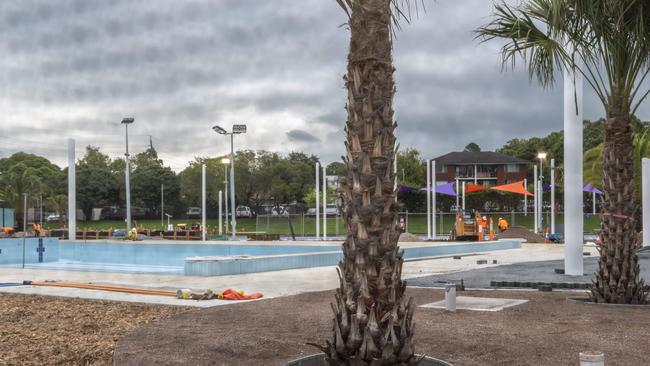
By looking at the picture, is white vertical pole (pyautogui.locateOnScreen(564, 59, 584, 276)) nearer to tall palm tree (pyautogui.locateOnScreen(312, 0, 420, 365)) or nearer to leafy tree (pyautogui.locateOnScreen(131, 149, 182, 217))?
tall palm tree (pyautogui.locateOnScreen(312, 0, 420, 365))

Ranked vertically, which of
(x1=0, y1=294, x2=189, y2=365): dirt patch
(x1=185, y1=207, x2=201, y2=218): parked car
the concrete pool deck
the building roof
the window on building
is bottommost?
the concrete pool deck

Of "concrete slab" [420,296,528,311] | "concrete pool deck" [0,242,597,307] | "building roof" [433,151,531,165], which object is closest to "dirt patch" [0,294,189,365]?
"concrete pool deck" [0,242,597,307]

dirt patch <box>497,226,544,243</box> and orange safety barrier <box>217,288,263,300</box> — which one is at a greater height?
orange safety barrier <box>217,288,263,300</box>

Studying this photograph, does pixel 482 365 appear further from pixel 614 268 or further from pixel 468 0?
pixel 614 268

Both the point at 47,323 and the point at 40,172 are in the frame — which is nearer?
the point at 47,323

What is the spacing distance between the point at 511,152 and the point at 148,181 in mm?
49356

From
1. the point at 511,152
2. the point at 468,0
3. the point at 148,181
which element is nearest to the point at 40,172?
the point at 148,181

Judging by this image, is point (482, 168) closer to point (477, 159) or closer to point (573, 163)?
point (477, 159)

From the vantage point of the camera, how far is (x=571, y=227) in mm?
12977

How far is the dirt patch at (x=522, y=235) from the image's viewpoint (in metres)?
31.5

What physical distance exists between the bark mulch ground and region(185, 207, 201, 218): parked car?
227 ft

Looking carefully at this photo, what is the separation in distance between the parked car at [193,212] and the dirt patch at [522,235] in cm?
5038

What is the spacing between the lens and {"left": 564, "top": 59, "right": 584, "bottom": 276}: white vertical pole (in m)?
12.6

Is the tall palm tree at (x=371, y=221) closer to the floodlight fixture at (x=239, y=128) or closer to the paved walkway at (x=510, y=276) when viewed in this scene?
the paved walkway at (x=510, y=276)
